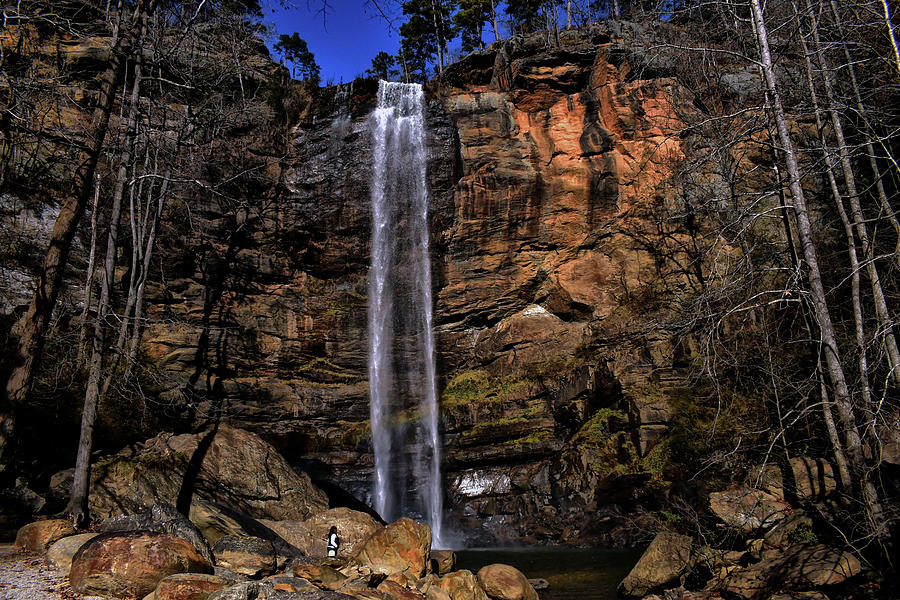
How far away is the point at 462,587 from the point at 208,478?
6.82 m

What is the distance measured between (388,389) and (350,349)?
2.10 m

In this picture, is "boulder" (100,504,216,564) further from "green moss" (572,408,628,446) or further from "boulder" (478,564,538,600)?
"green moss" (572,408,628,446)

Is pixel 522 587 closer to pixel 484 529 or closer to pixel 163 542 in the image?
pixel 163 542

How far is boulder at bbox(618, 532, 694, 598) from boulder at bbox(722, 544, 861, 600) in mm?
1221

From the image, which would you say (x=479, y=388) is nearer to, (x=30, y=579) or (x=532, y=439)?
(x=532, y=439)

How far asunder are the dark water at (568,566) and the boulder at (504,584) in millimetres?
899

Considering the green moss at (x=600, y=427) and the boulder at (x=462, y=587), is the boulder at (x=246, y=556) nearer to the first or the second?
the boulder at (x=462, y=587)

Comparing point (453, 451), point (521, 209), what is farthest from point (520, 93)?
point (453, 451)

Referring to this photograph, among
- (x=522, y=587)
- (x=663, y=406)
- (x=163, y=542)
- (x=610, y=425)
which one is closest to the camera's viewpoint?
(x=163, y=542)

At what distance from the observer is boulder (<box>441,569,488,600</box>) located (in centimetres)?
795

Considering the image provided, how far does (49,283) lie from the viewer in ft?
24.4

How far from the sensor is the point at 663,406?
13.8m

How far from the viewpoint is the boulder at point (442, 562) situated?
32.4 feet

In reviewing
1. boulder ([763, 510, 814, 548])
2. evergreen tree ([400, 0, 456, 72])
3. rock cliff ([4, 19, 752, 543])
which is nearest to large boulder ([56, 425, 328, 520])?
rock cliff ([4, 19, 752, 543])
